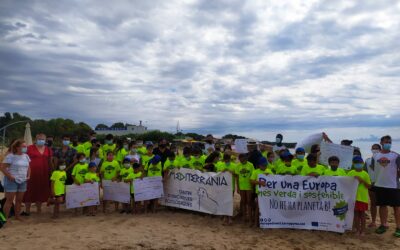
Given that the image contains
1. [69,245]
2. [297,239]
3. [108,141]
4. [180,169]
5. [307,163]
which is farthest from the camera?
[108,141]

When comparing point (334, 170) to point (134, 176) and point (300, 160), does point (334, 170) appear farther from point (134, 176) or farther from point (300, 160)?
point (134, 176)

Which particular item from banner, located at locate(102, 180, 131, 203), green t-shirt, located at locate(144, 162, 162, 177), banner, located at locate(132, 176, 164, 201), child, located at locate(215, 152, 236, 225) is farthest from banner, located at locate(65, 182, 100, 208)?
child, located at locate(215, 152, 236, 225)

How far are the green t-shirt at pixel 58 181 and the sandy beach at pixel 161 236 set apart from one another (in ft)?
2.36

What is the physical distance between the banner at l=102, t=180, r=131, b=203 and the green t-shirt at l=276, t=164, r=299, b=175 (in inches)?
162

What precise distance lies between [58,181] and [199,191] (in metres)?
3.72

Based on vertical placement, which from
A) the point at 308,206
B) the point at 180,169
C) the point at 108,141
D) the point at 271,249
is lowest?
the point at 271,249

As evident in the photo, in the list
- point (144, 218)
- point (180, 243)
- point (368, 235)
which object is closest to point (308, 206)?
point (368, 235)

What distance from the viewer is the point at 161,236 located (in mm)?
7395

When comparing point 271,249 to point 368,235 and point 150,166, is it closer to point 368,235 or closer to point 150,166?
point 368,235

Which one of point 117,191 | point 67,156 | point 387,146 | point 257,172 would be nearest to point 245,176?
point 257,172

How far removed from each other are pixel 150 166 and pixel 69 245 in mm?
3527

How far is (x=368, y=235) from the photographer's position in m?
7.81

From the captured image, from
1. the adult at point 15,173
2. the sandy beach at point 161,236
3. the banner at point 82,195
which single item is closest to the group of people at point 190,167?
the adult at point 15,173

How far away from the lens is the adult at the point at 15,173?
27.5ft
